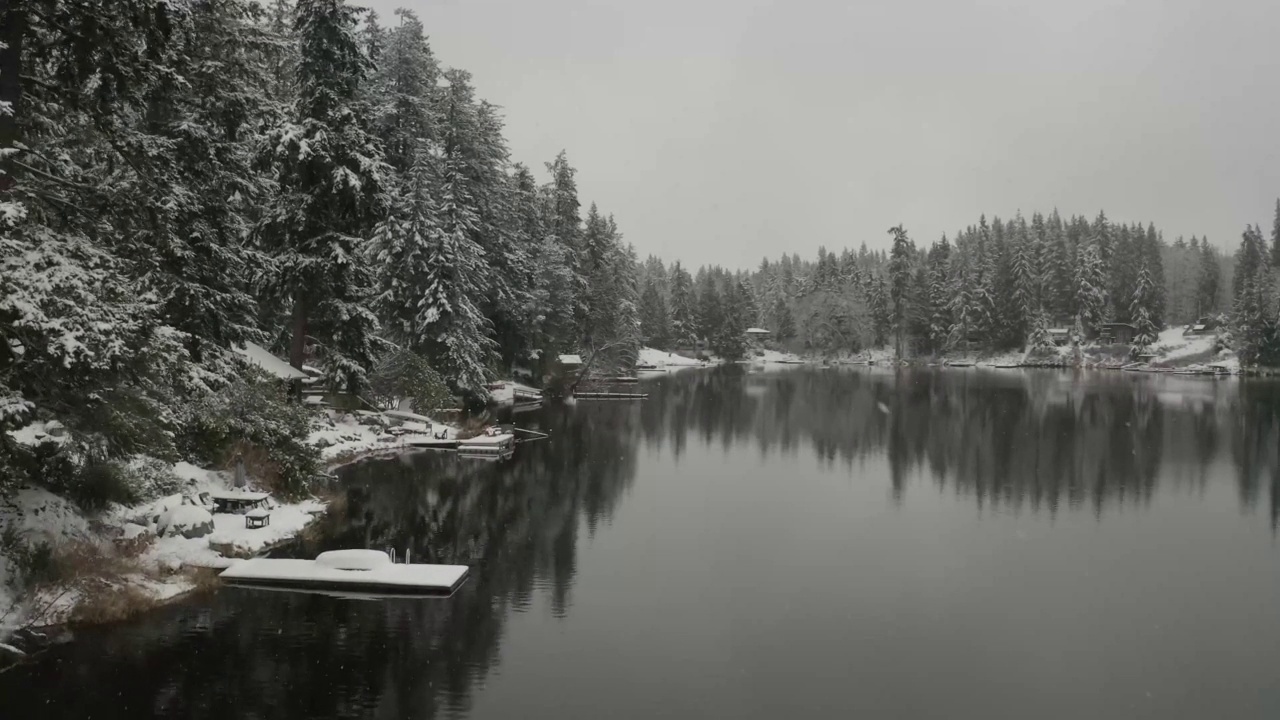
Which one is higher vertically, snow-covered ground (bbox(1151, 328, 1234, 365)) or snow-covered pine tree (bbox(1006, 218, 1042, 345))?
snow-covered pine tree (bbox(1006, 218, 1042, 345))

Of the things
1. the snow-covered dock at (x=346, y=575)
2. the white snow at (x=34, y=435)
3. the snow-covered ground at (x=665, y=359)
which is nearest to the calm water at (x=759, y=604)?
the snow-covered dock at (x=346, y=575)

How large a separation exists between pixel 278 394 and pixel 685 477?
1420cm

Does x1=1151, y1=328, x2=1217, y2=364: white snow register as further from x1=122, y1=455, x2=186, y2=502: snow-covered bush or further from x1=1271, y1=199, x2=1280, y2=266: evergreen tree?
x1=122, y1=455, x2=186, y2=502: snow-covered bush

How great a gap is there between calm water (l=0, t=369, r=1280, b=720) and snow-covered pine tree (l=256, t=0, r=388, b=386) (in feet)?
18.4

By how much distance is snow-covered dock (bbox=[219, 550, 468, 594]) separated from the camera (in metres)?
14.7

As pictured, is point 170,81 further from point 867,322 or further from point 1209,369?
point 867,322

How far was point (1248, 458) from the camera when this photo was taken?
32094mm

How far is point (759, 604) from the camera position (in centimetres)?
1552

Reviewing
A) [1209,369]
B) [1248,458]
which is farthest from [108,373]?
[1209,369]

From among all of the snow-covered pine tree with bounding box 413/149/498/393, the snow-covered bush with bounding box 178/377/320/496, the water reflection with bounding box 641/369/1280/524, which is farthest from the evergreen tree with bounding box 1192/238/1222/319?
the snow-covered bush with bounding box 178/377/320/496

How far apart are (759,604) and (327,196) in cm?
2046

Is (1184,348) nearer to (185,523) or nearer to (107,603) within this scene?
(185,523)

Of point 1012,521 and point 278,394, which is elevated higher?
point 278,394

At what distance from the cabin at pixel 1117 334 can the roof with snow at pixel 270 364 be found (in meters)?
98.2
